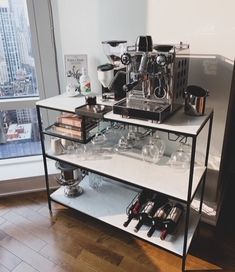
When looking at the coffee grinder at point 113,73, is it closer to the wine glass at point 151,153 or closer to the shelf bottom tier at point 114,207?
the wine glass at point 151,153

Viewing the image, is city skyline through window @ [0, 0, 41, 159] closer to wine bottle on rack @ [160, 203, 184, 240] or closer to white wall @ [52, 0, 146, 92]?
white wall @ [52, 0, 146, 92]

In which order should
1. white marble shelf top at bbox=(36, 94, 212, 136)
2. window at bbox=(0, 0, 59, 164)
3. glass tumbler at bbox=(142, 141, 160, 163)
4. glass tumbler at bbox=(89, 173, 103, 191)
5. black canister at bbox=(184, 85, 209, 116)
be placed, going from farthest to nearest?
glass tumbler at bbox=(89, 173, 103, 191) → window at bbox=(0, 0, 59, 164) → glass tumbler at bbox=(142, 141, 160, 163) → black canister at bbox=(184, 85, 209, 116) → white marble shelf top at bbox=(36, 94, 212, 136)

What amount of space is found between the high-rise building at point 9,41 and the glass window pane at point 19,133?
29 centimetres

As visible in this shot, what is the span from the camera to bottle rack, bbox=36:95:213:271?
1330 millimetres

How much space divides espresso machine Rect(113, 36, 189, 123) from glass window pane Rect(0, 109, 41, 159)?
1.08 meters

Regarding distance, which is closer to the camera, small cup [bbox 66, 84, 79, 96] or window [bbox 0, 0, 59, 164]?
small cup [bbox 66, 84, 79, 96]

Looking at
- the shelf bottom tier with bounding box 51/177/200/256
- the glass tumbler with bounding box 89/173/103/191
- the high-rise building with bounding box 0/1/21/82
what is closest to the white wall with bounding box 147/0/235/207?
the shelf bottom tier with bounding box 51/177/200/256

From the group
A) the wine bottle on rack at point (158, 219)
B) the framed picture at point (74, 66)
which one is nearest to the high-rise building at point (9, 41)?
the framed picture at point (74, 66)

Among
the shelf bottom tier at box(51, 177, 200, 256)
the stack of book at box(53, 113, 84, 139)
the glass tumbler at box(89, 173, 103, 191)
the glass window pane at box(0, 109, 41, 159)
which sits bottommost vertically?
the shelf bottom tier at box(51, 177, 200, 256)

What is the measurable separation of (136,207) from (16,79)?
1291 millimetres

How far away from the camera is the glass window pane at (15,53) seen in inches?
73.9

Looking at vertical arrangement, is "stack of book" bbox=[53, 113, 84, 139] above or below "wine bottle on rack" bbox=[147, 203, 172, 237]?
above

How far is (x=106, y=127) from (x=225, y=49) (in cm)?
92

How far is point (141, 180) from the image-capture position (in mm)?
1474
